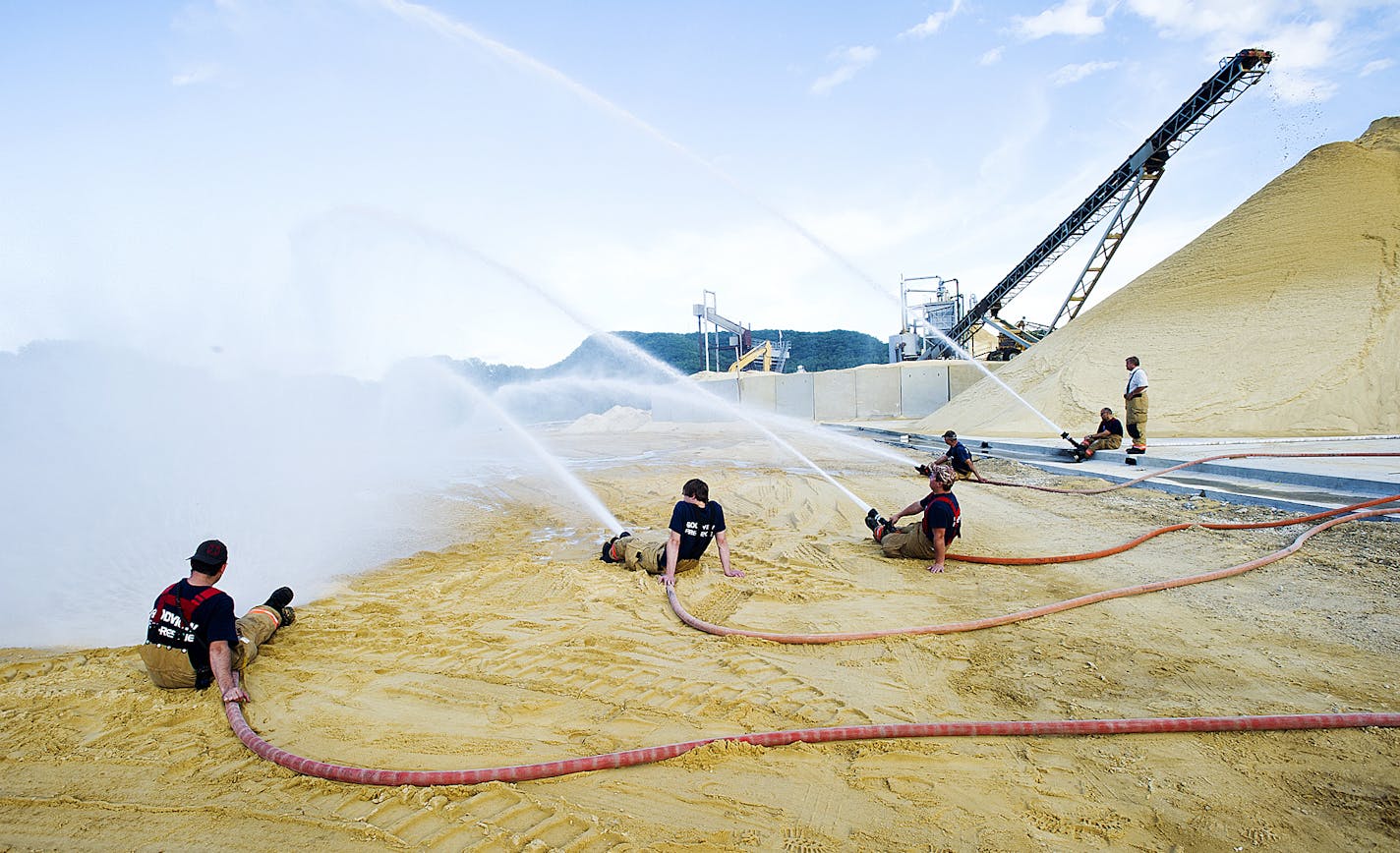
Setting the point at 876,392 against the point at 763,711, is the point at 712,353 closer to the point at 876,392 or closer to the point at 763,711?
the point at 876,392

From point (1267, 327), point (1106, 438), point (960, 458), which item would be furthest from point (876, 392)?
point (960, 458)

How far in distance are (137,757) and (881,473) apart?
1439 centimetres

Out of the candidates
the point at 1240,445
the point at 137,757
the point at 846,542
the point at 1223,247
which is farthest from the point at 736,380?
the point at 137,757

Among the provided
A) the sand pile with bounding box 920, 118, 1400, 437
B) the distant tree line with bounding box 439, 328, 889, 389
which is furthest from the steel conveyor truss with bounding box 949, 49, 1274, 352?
the distant tree line with bounding box 439, 328, 889, 389

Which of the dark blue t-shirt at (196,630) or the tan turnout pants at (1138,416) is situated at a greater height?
the tan turnout pants at (1138,416)

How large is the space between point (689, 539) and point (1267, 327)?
22.0 metres

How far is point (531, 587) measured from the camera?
7.27 m

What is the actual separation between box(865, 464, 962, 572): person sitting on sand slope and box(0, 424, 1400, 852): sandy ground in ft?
0.83

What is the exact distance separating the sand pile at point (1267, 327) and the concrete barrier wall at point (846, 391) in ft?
26.7

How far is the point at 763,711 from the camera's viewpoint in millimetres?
4137

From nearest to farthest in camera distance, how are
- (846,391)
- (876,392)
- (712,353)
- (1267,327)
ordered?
(1267,327) → (876,392) → (846,391) → (712,353)

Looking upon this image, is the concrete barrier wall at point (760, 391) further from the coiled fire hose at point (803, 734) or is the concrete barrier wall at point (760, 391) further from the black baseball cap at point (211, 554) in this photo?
the coiled fire hose at point (803, 734)

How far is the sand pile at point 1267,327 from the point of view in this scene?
17.4m

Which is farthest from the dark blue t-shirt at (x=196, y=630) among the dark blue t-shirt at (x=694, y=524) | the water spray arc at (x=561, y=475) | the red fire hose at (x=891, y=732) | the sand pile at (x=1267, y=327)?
the sand pile at (x=1267, y=327)
